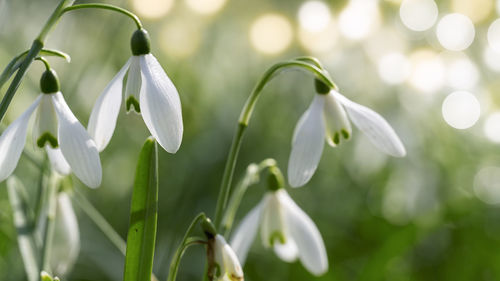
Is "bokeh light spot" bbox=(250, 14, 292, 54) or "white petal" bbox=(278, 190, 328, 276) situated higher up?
"bokeh light spot" bbox=(250, 14, 292, 54)

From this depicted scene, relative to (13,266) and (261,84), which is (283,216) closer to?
(261,84)

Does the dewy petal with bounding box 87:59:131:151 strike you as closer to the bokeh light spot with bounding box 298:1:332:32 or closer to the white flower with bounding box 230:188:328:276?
the white flower with bounding box 230:188:328:276

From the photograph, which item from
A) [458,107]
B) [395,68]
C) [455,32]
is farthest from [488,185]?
[455,32]

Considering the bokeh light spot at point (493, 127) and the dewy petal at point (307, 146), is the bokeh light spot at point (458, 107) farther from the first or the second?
the dewy petal at point (307, 146)

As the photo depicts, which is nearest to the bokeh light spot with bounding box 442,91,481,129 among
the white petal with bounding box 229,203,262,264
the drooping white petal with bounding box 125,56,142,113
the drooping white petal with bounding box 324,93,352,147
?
the white petal with bounding box 229,203,262,264

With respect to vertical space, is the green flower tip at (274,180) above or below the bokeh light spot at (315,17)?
below

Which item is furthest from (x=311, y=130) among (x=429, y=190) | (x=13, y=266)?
(x=429, y=190)

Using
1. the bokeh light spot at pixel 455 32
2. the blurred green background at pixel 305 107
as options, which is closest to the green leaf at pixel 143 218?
the blurred green background at pixel 305 107
